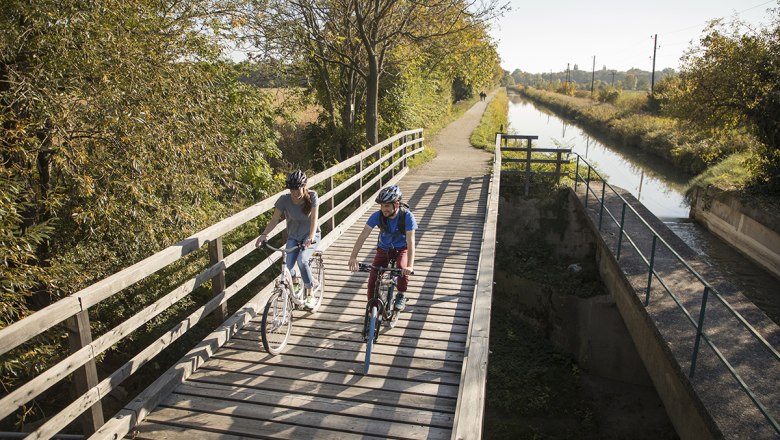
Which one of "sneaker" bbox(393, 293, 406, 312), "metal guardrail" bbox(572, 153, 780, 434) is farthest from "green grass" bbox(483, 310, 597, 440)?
"sneaker" bbox(393, 293, 406, 312)

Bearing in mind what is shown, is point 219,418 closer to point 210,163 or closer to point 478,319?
point 478,319

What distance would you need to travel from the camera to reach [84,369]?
3613mm

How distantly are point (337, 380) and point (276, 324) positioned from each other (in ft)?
2.81

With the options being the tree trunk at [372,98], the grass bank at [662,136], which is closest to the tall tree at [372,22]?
the tree trunk at [372,98]

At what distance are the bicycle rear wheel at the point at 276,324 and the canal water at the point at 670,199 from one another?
30.9 feet

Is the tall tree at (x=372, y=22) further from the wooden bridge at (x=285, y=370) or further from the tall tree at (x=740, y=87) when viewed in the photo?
the wooden bridge at (x=285, y=370)

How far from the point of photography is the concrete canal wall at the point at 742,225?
12.7 metres

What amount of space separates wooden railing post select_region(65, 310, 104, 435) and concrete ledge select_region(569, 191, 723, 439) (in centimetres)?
503

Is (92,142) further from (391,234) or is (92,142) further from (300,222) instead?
(391,234)

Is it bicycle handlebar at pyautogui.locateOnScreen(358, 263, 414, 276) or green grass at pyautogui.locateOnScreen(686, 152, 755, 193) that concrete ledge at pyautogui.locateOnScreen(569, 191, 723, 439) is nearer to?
bicycle handlebar at pyautogui.locateOnScreen(358, 263, 414, 276)

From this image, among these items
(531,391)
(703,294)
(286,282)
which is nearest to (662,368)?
(703,294)

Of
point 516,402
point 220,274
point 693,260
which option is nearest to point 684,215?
point 693,260

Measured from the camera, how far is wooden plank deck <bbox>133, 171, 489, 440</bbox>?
4062mm

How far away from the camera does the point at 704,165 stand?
23.6 metres
